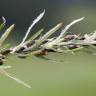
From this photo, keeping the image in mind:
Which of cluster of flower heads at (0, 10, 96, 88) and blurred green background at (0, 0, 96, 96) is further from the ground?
blurred green background at (0, 0, 96, 96)

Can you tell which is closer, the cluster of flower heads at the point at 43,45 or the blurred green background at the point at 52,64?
the cluster of flower heads at the point at 43,45

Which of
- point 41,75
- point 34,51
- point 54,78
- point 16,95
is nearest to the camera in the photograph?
point 34,51

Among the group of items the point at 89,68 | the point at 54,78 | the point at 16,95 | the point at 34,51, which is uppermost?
the point at 89,68

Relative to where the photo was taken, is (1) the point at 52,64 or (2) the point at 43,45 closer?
(2) the point at 43,45

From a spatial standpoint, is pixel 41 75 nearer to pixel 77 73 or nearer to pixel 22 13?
pixel 77 73

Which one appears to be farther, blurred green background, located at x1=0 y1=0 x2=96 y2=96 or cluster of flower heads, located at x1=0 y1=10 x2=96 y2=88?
blurred green background, located at x1=0 y1=0 x2=96 y2=96

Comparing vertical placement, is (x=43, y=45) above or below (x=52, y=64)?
below

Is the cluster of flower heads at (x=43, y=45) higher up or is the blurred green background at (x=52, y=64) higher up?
the blurred green background at (x=52, y=64)

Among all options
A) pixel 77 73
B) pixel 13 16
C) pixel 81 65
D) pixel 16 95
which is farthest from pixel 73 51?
pixel 13 16
